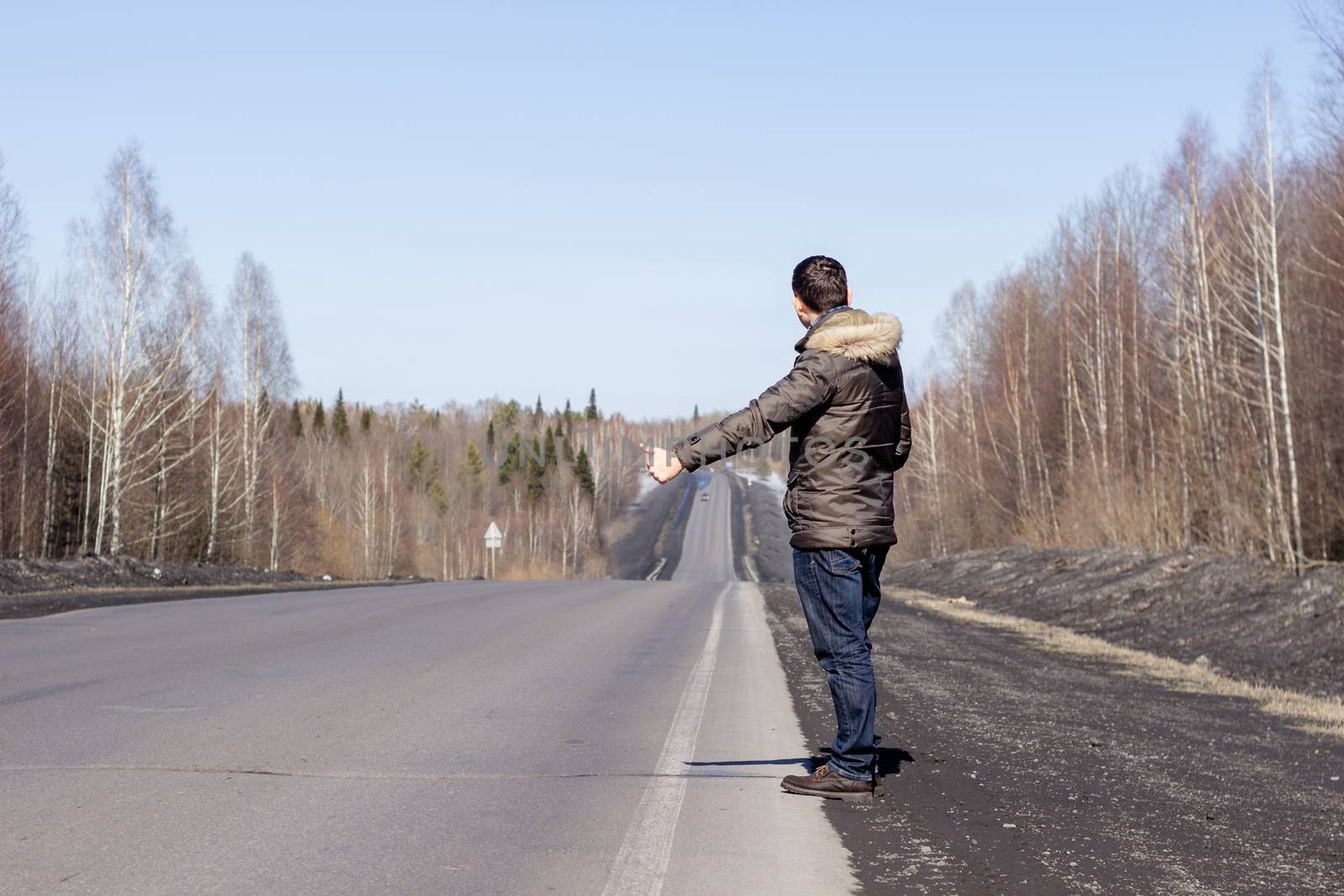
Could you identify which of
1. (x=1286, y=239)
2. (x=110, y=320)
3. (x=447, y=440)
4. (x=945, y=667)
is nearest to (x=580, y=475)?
(x=447, y=440)

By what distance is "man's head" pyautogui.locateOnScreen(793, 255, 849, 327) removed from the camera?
5.38 meters

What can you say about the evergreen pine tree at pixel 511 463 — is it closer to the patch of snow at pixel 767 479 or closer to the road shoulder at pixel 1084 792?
the patch of snow at pixel 767 479

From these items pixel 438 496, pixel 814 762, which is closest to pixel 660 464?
pixel 814 762

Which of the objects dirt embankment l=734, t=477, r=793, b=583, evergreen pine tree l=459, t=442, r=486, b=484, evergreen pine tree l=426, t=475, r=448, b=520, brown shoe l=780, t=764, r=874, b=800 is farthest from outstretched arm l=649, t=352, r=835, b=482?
evergreen pine tree l=459, t=442, r=486, b=484

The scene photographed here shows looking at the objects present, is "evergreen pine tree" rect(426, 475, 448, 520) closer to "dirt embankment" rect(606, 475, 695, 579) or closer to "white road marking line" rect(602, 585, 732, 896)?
"dirt embankment" rect(606, 475, 695, 579)

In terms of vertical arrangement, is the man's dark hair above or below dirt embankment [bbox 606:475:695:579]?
below

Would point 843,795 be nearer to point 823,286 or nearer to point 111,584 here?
point 823,286

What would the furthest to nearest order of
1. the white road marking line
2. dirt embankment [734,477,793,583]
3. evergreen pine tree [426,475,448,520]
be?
evergreen pine tree [426,475,448,520], dirt embankment [734,477,793,583], the white road marking line

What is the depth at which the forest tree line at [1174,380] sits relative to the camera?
20.5 metres

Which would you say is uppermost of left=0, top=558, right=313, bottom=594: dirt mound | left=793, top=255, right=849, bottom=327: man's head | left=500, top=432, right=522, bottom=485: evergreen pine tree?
left=500, top=432, right=522, bottom=485: evergreen pine tree

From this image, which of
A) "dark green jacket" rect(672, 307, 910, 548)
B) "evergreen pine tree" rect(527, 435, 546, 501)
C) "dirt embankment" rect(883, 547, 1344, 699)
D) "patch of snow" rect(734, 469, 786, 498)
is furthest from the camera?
"patch of snow" rect(734, 469, 786, 498)

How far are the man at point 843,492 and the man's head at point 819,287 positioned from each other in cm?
15

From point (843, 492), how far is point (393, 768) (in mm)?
2466

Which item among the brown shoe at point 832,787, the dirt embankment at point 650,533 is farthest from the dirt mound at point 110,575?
the dirt embankment at point 650,533
